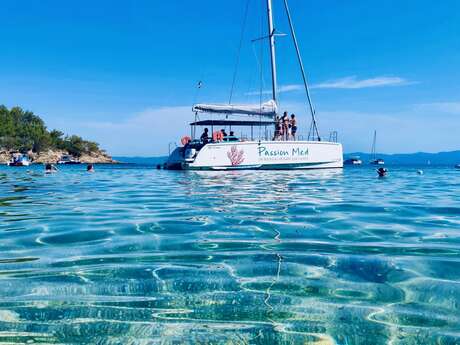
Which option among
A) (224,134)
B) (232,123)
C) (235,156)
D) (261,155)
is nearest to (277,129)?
(261,155)

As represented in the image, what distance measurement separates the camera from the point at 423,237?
4484mm

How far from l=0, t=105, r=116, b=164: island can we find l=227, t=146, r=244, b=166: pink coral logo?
70881 mm

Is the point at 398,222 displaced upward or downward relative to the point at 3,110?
downward

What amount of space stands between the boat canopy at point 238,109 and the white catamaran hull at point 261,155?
6.86 ft

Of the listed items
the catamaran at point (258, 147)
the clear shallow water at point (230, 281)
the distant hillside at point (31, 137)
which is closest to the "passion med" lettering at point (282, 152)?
the catamaran at point (258, 147)

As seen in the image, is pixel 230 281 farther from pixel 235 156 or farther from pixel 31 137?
pixel 31 137

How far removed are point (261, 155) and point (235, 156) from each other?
1686mm

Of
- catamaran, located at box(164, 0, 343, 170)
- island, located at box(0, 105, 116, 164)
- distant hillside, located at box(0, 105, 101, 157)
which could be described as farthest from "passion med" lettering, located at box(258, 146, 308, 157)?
distant hillside, located at box(0, 105, 101, 157)

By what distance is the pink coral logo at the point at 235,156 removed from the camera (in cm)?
2312

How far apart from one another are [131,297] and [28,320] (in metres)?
0.61

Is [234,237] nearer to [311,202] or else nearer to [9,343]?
[9,343]

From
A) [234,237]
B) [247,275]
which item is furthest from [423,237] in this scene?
[247,275]

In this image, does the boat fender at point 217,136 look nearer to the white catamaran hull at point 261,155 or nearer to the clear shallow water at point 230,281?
the white catamaran hull at point 261,155

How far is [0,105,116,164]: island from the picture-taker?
3420 inches
